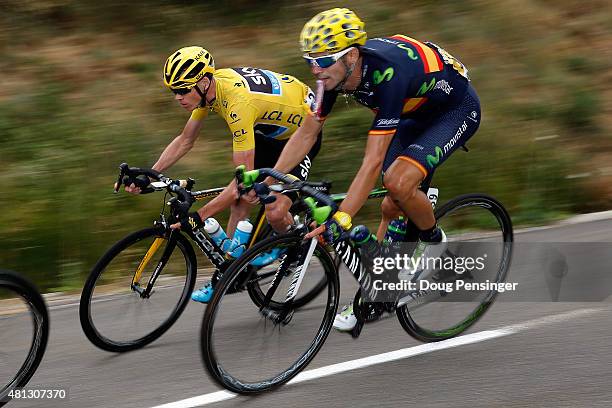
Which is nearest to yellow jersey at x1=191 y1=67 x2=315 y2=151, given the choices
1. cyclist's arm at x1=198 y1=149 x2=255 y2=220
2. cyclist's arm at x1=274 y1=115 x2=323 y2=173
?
cyclist's arm at x1=198 y1=149 x2=255 y2=220

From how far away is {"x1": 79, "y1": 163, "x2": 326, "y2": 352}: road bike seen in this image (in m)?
5.14

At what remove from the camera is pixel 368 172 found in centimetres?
450

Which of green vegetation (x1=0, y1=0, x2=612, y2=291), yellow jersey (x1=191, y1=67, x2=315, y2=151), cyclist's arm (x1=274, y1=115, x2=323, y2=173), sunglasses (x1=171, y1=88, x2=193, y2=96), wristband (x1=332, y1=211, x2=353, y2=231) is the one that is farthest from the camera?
green vegetation (x1=0, y1=0, x2=612, y2=291)

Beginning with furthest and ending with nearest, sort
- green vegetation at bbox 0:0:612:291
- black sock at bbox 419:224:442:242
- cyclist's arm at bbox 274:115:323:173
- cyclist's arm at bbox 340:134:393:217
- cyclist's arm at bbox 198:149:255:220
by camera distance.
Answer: green vegetation at bbox 0:0:612:291 → cyclist's arm at bbox 198:149:255:220 → black sock at bbox 419:224:442:242 → cyclist's arm at bbox 274:115:323:173 → cyclist's arm at bbox 340:134:393:217

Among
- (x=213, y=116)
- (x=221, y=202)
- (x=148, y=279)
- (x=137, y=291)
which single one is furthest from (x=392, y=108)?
(x=213, y=116)

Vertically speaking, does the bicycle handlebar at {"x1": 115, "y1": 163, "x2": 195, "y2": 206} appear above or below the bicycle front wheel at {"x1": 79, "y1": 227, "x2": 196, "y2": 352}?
above

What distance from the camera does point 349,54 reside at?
15.0 feet

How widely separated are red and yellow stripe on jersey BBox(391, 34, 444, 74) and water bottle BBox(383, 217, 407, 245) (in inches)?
35.9

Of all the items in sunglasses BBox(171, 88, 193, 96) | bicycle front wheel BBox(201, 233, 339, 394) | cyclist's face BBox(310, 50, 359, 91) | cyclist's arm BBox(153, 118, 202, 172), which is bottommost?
bicycle front wheel BBox(201, 233, 339, 394)

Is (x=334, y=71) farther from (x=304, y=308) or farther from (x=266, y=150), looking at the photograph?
(x=266, y=150)

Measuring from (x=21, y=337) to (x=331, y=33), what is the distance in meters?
2.29

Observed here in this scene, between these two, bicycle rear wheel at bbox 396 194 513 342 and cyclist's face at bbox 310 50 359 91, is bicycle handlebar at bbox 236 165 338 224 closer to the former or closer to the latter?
cyclist's face at bbox 310 50 359 91

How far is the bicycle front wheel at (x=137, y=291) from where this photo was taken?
518cm

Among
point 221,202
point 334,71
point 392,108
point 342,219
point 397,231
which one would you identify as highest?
point 334,71
